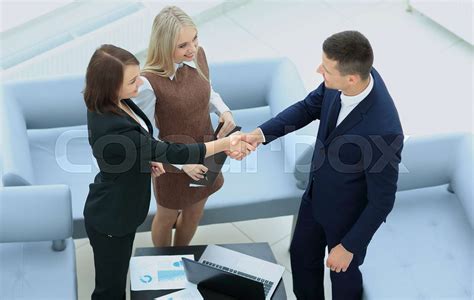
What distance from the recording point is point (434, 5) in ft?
21.0

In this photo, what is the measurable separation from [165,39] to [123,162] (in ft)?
1.96

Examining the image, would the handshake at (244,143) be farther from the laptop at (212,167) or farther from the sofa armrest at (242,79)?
the sofa armrest at (242,79)

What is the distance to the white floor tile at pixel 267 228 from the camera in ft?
16.3

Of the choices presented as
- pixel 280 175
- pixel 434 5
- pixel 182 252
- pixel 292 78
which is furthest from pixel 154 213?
pixel 434 5

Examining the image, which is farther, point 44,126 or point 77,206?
point 44,126

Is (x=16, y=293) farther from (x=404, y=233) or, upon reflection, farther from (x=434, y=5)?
(x=434, y=5)

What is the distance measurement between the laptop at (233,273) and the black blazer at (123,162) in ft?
1.12

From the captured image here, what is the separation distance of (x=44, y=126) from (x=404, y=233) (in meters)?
1.98

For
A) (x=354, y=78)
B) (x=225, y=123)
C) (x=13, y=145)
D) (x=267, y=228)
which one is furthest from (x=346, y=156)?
(x=13, y=145)

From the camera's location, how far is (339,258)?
383cm

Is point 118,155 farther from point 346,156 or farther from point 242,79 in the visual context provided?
point 242,79

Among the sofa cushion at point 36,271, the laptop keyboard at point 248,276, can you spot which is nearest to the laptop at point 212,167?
the laptop keyboard at point 248,276

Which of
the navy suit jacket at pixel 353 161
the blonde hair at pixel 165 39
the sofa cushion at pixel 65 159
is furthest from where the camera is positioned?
the sofa cushion at pixel 65 159

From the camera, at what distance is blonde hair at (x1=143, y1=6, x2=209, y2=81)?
3812mm
